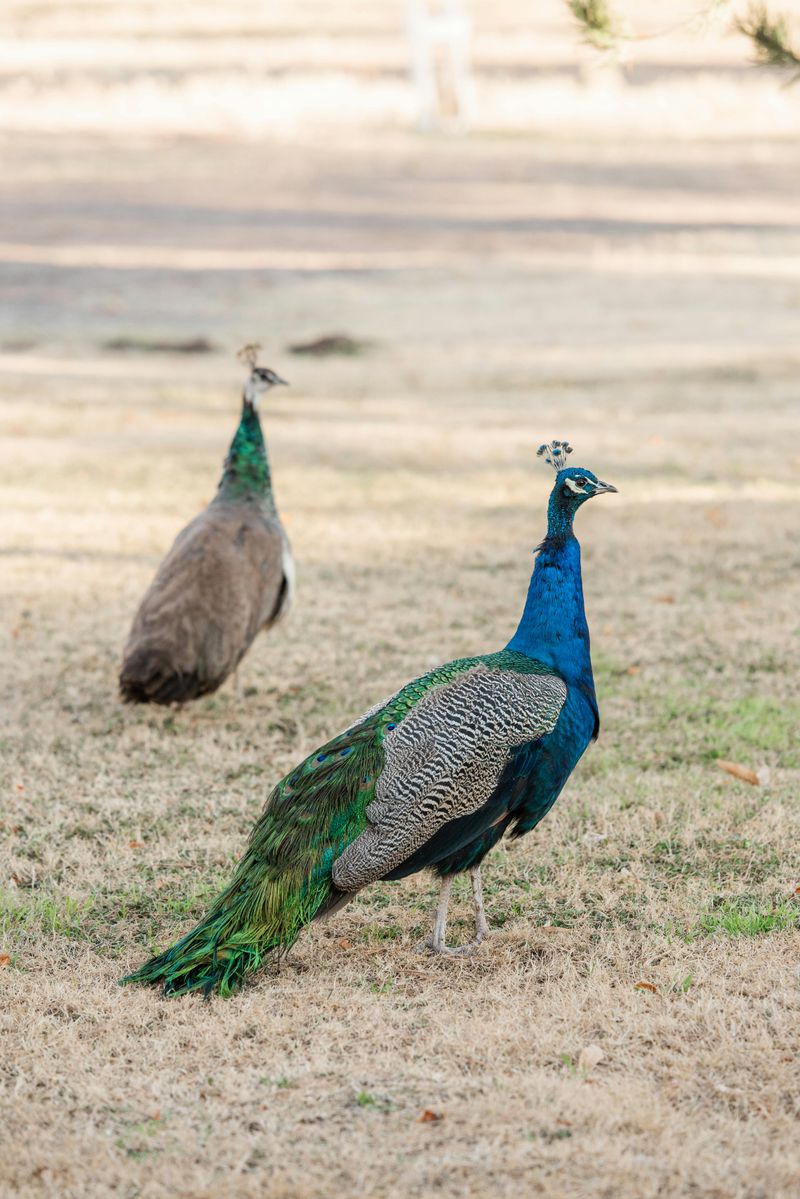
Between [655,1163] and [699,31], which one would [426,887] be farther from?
[699,31]

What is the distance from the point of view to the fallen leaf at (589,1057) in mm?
3938

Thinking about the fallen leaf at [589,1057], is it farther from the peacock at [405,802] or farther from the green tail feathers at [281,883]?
the green tail feathers at [281,883]

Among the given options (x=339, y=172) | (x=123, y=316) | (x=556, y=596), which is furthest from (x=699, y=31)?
(x=339, y=172)

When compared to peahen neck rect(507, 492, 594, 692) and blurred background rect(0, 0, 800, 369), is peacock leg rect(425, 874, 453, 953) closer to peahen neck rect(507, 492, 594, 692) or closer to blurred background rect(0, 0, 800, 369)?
peahen neck rect(507, 492, 594, 692)

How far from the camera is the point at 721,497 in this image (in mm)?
10531

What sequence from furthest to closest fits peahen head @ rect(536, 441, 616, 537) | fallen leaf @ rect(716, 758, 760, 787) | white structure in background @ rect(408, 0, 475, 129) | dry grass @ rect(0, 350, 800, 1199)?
white structure in background @ rect(408, 0, 475, 129) < fallen leaf @ rect(716, 758, 760, 787) < peahen head @ rect(536, 441, 616, 537) < dry grass @ rect(0, 350, 800, 1199)

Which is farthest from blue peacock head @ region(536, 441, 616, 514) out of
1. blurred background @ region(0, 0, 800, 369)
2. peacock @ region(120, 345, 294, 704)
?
blurred background @ region(0, 0, 800, 369)

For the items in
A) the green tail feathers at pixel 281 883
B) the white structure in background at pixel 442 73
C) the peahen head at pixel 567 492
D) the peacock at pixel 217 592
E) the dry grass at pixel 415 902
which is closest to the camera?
the dry grass at pixel 415 902

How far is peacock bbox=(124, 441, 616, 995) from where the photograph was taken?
4340 millimetres

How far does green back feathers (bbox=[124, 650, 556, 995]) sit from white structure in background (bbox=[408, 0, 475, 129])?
29.9 metres

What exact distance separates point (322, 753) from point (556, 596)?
0.93 m

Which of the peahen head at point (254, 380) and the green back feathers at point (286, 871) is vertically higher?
the peahen head at point (254, 380)

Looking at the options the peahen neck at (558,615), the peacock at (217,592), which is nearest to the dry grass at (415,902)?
the peacock at (217,592)

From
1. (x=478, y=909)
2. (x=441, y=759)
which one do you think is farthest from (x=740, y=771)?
(x=441, y=759)
